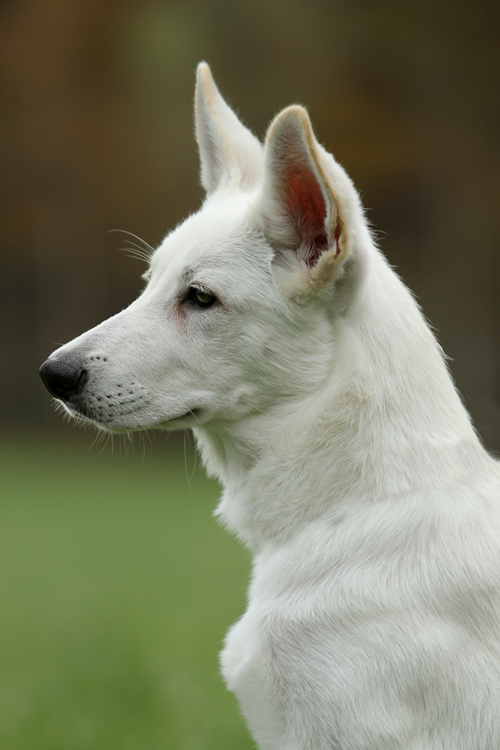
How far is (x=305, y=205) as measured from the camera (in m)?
2.52

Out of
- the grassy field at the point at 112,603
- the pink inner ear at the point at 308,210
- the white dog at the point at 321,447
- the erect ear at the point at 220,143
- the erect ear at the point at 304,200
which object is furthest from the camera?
the grassy field at the point at 112,603

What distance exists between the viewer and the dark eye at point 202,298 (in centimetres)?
262

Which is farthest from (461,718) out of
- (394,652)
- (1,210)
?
(1,210)

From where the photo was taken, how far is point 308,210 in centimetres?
252

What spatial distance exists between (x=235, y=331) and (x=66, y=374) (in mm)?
565

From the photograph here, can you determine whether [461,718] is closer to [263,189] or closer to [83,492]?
[263,189]

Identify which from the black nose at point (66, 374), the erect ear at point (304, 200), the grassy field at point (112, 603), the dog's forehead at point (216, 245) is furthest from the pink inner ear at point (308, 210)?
the grassy field at point (112, 603)

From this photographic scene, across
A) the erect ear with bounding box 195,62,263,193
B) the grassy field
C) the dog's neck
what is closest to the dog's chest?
the dog's neck

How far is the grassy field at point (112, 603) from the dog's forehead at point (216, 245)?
131 centimetres

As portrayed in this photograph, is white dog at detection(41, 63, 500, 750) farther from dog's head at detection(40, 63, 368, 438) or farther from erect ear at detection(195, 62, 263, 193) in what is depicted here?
erect ear at detection(195, 62, 263, 193)

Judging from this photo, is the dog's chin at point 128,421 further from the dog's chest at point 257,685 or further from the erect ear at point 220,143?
the erect ear at point 220,143

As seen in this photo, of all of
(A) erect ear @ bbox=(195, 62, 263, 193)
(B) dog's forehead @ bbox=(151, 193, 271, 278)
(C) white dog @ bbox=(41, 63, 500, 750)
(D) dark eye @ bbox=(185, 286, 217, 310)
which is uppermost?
(A) erect ear @ bbox=(195, 62, 263, 193)

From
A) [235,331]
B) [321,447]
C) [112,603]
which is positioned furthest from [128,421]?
[112,603]

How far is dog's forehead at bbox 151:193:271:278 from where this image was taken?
2.65 meters
